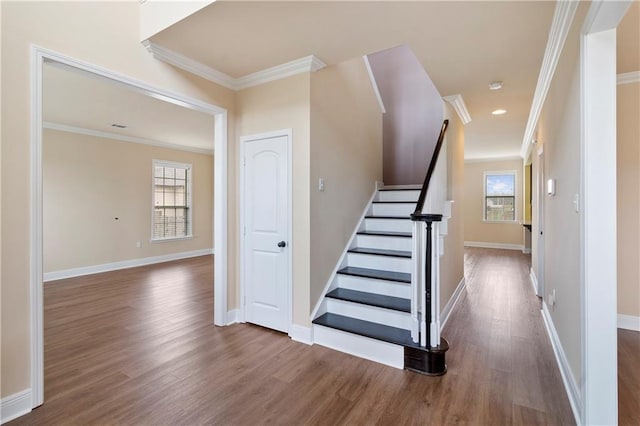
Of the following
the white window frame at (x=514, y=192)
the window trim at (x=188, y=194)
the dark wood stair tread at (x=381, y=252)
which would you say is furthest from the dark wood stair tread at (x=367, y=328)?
the white window frame at (x=514, y=192)

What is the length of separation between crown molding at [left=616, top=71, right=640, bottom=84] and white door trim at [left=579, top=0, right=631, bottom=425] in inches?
89.6

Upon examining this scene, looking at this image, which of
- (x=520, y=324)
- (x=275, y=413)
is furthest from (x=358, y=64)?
(x=275, y=413)

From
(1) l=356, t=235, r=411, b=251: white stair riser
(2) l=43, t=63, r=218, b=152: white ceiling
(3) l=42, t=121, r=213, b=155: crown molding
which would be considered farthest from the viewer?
(3) l=42, t=121, r=213, b=155: crown molding

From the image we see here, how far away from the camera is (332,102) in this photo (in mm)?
3312

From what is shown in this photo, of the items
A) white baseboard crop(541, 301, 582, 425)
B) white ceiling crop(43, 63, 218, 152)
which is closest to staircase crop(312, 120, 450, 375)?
white baseboard crop(541, 301, 582, 425)

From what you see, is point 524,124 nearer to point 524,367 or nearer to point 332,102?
point 332,102

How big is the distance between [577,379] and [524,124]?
4.58 metres

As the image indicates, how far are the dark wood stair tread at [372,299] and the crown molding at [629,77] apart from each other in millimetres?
3190

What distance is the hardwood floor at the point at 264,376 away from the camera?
1.92 metres

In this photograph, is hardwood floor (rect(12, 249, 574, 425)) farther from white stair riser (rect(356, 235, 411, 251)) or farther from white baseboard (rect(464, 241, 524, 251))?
white baseboard (rect(464, 241, 524, 251))

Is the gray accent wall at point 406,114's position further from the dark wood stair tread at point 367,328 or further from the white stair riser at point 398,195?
the dark wood stair tread at point 367,328

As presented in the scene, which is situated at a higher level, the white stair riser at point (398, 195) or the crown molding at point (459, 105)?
the crown molding at point (459, 105)

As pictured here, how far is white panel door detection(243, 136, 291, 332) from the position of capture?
3062mm

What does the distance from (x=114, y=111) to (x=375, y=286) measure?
4.66m
